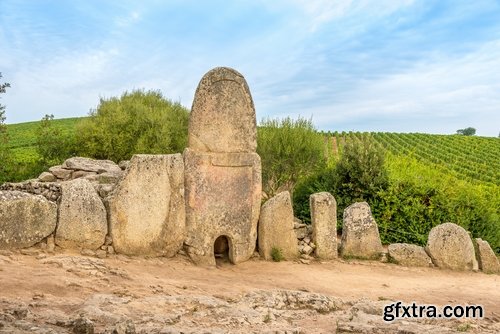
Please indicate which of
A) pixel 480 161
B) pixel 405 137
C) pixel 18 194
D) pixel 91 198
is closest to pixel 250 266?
pixel 91 198

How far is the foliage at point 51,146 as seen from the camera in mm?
27188

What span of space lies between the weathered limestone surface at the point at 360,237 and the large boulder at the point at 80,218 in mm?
6225

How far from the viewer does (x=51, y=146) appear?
2764 centimetres

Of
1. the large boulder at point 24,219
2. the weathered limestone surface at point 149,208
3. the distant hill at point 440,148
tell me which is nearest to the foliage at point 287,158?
the weathered limestone surface at point 149,208

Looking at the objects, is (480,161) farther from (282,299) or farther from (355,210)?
(282,299)

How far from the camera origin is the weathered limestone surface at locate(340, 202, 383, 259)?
13734 mm

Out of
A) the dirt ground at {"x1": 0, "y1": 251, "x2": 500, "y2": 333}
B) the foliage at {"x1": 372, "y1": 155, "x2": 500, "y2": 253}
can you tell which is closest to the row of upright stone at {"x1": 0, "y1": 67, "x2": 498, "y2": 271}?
the dirt ground at {"x1": 0, "y1": 251, "x2": 500, "y2": 333}

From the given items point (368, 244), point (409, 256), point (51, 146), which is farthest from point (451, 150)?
point (368, 244)

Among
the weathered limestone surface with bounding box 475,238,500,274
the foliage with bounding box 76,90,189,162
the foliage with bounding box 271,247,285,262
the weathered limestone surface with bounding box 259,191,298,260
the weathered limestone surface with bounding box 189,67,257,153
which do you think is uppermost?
the foliage with bounding box 76,90,189,162

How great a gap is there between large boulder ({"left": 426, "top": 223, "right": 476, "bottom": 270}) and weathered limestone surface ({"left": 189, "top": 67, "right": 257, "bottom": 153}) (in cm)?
551

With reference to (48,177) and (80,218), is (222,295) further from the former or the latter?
(48,177)

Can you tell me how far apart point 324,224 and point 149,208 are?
180 inches

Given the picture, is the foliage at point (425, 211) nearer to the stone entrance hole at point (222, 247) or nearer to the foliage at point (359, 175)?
the foliage at point (359, 175)

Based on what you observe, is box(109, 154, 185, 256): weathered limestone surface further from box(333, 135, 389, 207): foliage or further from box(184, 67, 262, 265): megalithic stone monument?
box(333, 135, 389, 207): foliage
